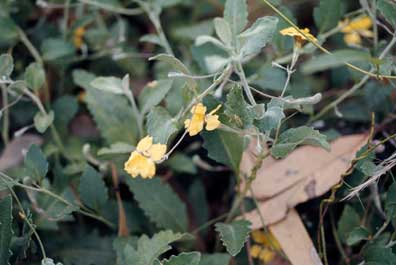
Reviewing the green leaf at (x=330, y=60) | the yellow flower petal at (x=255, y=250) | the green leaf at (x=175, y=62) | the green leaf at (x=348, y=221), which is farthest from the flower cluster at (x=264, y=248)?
the green leaf at (x=330, y=60)

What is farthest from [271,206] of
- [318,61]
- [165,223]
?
[318,61]

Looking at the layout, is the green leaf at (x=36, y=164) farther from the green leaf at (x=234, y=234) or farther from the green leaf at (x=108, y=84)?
the green leaf at (x=234, y=234)

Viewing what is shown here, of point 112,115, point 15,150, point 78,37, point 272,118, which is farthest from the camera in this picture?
point 78,37

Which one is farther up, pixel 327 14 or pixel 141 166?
pixel 327 14

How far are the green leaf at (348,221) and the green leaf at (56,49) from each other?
740mm

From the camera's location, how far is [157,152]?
3.24 feet

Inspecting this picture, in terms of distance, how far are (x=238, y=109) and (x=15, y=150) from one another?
2.23 feet

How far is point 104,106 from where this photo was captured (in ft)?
4.43

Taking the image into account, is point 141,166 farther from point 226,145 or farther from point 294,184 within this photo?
point 294,184

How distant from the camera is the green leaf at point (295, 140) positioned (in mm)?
996

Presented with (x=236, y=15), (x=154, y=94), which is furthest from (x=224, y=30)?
(x=154, y=94)

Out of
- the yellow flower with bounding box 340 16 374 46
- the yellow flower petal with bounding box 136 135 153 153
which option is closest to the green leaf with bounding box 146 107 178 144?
the yellow flower petal with bounding box 136 135 153 153

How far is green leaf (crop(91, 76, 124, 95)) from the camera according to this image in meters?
1.20

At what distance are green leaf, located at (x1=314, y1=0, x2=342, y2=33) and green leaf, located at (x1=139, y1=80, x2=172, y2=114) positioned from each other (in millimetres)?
352
